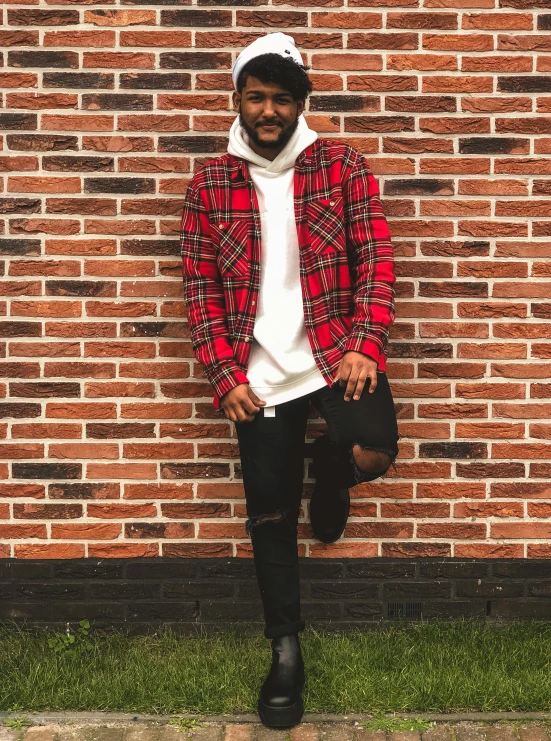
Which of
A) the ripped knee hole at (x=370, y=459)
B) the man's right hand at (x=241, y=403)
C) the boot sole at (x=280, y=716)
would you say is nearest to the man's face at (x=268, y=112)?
the man's right hand at (x=241, y=403)

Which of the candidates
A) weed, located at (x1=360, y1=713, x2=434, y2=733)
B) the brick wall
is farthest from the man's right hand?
weed, located at (x1=360, y1=713, x2=434, y2=733)

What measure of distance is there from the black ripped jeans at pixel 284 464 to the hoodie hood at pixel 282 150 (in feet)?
2.84

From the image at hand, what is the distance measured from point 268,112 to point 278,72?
15 centimetres

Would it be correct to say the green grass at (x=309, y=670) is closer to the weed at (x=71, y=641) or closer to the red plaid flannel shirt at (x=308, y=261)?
the weed at (x=71, y=641)

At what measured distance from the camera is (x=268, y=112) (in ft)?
10.2

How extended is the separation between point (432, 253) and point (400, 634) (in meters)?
1.66

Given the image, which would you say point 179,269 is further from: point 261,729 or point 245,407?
point 261,729

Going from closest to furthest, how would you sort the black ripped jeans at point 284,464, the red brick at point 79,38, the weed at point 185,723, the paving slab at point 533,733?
the paving slab at point 533,733 < the weed at point 185,723 < the black ripped jeans at point 284,464 < the red brick at point 79,38

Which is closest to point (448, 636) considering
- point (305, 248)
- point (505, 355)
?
point (505, 355)

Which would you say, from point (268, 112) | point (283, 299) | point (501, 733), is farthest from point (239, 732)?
point (268, 112)

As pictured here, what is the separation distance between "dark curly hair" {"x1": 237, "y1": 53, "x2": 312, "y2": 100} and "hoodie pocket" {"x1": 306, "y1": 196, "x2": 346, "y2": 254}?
41cm

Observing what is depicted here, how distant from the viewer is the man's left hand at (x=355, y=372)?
307 centimetres

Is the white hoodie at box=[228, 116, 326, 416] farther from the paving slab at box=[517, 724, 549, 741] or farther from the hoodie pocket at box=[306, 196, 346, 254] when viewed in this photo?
the paving slab at box=[517, 724, 549, 741]

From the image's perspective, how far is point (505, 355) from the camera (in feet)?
12.3
